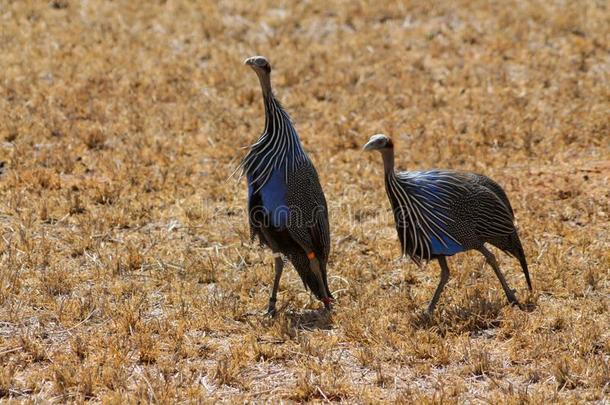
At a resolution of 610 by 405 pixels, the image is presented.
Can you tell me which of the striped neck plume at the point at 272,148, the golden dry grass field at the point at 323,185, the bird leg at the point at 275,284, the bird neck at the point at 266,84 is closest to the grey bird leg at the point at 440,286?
the golden dry grass field at the point at 323,185

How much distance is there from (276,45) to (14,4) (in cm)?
394

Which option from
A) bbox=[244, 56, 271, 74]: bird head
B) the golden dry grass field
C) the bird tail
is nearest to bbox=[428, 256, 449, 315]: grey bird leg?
the golden dry grass field

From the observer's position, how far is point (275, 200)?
6.78 m

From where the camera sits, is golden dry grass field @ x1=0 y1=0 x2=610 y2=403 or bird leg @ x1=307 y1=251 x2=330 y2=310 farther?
bird leg @ x1=307 y1=251 x2=330 y2=310

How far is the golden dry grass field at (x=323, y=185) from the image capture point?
6031 millimetres

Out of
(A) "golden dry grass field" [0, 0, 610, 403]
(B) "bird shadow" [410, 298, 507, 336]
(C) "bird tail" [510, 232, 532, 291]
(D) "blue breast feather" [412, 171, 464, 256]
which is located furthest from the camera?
(C) "bird tail" [510, 232, 532, 291]

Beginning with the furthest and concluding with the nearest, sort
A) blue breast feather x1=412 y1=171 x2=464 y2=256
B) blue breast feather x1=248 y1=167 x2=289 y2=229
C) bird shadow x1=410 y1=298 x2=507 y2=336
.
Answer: blue breast feather x1=248 y1=167 x2=289 y2=229 → blue breast feather x1=412 y1=171 x2=464 y2=256 → bird shadow x1=410 y1=298 x2=507 y2=336

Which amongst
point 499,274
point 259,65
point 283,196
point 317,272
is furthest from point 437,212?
point 259,65

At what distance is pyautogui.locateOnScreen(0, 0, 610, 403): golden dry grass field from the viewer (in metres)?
6.03

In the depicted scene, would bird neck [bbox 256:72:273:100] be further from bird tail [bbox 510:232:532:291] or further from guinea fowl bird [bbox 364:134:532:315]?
bird tail [bbox 510:232:532:291]

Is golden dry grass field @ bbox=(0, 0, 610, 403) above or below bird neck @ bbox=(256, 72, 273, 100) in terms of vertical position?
below

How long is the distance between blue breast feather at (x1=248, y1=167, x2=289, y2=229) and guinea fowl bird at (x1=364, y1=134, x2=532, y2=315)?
671 millimetres

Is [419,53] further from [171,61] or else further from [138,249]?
[138,249]

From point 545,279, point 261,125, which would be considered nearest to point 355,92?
point 261,125
